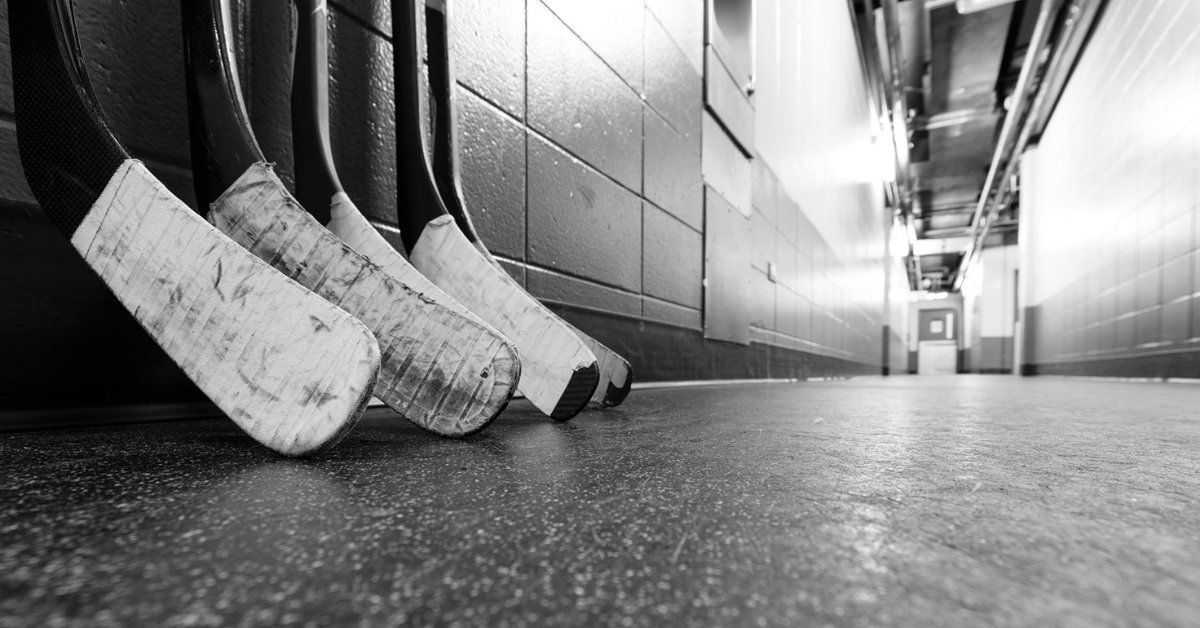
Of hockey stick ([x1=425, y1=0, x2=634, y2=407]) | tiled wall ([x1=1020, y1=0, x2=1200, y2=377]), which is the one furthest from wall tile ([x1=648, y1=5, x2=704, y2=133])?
tiled wall ([x1=1020, y1=0, x2=1200, y2=377])

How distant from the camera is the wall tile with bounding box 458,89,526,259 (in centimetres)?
135

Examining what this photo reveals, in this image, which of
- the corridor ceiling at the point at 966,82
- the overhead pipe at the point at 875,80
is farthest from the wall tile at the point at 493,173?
the overhead pipe at the point at 875,80

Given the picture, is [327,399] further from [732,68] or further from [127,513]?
[732,68]

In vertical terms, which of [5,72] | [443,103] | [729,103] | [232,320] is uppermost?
[729,103]

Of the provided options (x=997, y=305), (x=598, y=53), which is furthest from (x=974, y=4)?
(x=997, y=305)

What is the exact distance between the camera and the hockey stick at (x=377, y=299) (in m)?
0.66

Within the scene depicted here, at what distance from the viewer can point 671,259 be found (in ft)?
7.89

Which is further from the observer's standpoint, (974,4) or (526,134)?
(974,4)

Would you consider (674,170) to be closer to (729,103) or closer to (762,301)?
(729,103)

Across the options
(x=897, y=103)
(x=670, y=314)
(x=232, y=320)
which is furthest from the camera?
(x=897, y=103)

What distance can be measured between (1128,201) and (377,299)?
22.8 feet

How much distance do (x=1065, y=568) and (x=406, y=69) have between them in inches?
43.0

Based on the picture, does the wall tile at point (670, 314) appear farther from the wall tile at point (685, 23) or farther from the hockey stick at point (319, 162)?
the hockey stick at point (319, 162)

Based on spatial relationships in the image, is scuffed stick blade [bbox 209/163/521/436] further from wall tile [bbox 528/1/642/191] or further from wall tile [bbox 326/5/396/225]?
wall tile [bbox 528/1/642/191]
